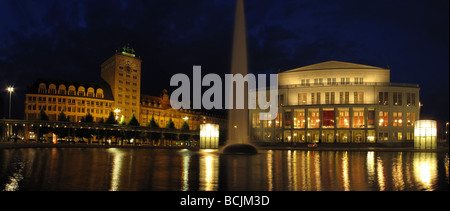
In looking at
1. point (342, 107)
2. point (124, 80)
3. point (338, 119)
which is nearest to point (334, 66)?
point (342, 107)

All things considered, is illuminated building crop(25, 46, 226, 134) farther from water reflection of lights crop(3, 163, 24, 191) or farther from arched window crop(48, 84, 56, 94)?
water reflection of lights crop(3, 163, 24, 191)

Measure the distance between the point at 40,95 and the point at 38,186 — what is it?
107 metres

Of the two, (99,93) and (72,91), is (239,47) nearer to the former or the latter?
(72,91)

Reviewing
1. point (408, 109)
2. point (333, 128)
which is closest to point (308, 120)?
point (333, 128)

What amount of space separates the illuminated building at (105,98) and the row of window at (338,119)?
140 feet

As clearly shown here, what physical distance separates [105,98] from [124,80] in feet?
29.9

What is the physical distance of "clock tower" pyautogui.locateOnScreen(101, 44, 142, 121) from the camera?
12350cm

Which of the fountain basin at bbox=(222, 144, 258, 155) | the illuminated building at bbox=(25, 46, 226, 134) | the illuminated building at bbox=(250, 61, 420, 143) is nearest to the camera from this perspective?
the fountain basin at bbox=(222, 144, 258, 155)

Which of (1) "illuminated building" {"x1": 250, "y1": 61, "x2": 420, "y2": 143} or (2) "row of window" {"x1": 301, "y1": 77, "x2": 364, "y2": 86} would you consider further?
(2) "row of window" {"x1": 301, "y1": 77, "x2": 364, "y2": 86}

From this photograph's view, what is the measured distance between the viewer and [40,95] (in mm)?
108625

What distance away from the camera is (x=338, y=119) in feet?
303

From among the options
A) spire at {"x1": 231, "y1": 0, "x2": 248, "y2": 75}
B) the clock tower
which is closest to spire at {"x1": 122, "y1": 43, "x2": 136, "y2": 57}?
the clock tower

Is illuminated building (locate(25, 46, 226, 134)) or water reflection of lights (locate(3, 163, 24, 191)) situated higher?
illuminated building (locate(25, 46, 226, 134))
